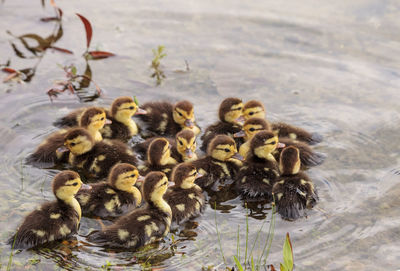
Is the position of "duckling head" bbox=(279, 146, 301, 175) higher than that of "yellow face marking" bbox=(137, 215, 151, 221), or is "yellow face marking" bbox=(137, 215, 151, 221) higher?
"duckling head" bbox=(279, 146, 301, 175)

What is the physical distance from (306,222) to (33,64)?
3763 mm

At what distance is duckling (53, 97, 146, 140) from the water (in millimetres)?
241

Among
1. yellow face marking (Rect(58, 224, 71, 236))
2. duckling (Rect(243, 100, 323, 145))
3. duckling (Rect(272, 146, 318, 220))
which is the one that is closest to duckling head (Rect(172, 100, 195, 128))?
duckling (Rect(243, 100, 323, 145))

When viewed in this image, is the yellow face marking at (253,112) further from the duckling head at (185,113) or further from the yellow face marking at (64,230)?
the yellow face marking at (64,230)

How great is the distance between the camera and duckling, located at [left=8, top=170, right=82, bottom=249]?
4352mm

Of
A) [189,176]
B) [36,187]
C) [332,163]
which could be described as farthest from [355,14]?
[36,187]

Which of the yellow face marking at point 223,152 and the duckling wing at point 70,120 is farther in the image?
the duckling wing at point 70,120

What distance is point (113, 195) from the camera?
→ 482 cm

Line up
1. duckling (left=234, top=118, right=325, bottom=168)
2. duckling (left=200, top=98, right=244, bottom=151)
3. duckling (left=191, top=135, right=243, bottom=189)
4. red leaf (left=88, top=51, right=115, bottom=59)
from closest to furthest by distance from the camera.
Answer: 1. duckling (left=191, top=135, right=243, bottom=189)
2. duckling (left=234, top=118, right=325, bottom=168)
3. duckling (left=200, top=98, right=244, bottom=151)
4. red leaf (left=88, top=51, right=115, bottom=59)

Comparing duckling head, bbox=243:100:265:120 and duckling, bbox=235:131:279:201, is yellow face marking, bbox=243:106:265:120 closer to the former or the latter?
duckling head, bbox=243:100:265:120

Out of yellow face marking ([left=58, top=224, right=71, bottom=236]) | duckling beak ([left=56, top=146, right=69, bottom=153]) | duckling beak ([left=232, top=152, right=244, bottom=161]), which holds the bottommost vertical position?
yellow face marking ([left=58, top=224, right=71, bottom=236])

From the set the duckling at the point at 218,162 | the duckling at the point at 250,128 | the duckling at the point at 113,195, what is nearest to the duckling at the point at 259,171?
the duckling at the point at 218,162

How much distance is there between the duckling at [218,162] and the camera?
5.27 meters

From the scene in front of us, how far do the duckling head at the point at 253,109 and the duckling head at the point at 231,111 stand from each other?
0.06 m
